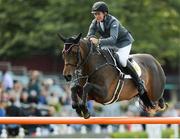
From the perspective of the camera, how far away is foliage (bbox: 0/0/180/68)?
86.3 feet

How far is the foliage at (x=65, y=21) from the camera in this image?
26.3 m

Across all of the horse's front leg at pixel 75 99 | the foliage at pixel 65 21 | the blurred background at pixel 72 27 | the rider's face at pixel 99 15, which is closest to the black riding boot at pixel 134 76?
the rider's face at pixel 99 15

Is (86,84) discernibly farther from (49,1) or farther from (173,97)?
(173,97)

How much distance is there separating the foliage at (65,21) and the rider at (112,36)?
14042mm

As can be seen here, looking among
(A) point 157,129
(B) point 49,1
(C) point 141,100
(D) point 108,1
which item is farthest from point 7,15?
(C) point 141,100

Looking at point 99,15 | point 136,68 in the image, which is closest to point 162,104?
point 136,68

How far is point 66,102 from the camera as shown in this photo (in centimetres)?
2092

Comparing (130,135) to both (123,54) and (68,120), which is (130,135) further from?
(68,120)

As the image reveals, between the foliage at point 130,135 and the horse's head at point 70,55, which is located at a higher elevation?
the horse's head at point 70,55

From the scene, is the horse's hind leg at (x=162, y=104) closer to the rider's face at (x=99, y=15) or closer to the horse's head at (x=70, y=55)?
the rider's face at (x=99, y=15)

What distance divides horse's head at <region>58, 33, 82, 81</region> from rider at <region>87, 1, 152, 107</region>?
52 centimetres

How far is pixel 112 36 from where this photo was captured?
10766mm

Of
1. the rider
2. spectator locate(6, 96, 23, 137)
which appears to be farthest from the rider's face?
spectator locate(6, 96, 23, 137)

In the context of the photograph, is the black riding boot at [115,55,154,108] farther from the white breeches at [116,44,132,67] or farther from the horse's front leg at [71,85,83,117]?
the horse's front leg at [71,85,83,117]
